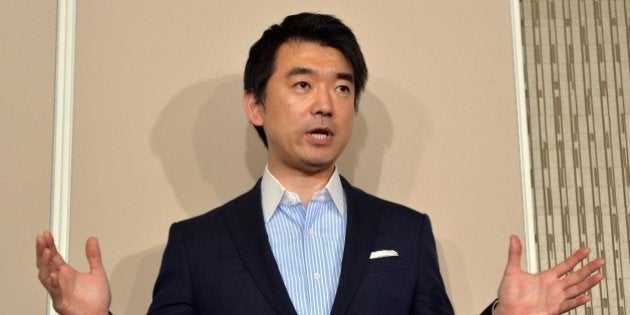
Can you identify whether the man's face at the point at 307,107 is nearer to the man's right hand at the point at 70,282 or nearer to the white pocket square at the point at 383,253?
the white pocket square at the point at 383,253

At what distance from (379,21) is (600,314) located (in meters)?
0.96

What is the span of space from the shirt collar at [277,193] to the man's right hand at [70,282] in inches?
16.1

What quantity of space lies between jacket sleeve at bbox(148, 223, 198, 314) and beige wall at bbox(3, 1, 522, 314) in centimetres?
40

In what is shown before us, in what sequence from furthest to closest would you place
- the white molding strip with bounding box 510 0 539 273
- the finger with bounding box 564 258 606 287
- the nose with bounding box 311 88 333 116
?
the white molding strip with bounding box 510 0 539 273 → the nose with bounding box 311 88 333 116 → the finger with bounding box 564 258 606 287

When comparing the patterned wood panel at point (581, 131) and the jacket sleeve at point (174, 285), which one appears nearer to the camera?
the jacket sleeve at point (174, 285)

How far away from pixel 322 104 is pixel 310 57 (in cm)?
14

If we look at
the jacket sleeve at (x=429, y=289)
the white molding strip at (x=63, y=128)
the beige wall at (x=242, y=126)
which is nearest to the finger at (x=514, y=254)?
the jacket sleeve at (x=429, y=289)

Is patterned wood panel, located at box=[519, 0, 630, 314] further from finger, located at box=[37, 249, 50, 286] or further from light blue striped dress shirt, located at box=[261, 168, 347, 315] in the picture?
finger, located at box=[37, 249, 50, 286]

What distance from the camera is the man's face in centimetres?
196

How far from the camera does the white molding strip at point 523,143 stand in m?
2.33

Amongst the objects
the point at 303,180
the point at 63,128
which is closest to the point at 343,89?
the point at 303,180

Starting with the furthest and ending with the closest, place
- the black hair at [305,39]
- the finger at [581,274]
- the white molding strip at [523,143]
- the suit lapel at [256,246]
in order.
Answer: the white molding strip at [523,143] → the black hair at [305,39] → the suit lapel at [256,246] → the finger at [581,274]

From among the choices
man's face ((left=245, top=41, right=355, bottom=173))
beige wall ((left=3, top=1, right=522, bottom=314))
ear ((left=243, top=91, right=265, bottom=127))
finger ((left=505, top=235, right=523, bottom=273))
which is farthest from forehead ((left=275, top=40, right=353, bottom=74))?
finger ((left=505, top=235, right=523, bottom=273))

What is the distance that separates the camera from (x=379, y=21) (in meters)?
2.47
